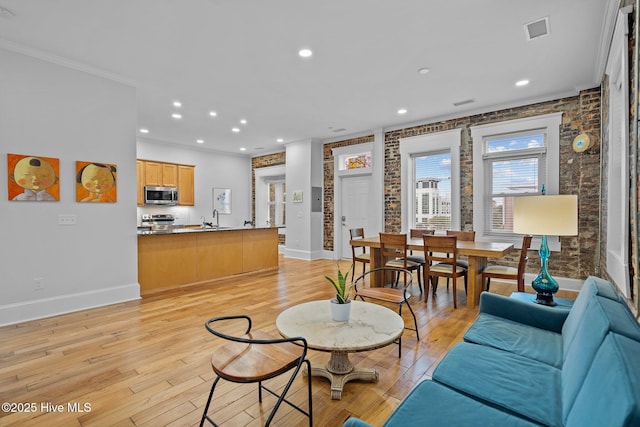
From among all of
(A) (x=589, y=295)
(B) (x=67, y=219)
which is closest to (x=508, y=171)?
(A) (x=589, y=295)

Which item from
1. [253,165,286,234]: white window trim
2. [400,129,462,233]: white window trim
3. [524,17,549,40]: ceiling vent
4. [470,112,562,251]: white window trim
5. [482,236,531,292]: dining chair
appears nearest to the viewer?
[524,17,549,40]: ceiling vent

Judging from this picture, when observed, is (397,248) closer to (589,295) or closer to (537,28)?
(589,295)

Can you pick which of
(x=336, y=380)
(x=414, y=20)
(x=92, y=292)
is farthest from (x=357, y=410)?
(x=92, y=292)

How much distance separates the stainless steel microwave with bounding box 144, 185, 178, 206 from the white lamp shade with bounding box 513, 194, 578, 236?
7.46 meters

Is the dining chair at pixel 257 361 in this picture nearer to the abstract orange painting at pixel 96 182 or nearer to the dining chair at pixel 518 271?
the dining chair at pixel 518 271

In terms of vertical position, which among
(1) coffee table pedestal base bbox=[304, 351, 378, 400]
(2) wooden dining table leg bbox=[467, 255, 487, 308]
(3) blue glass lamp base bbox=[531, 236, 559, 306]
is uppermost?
(3) blue glass lamp base bbox=[531, 236, 559, 306]

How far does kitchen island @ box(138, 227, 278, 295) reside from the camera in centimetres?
449

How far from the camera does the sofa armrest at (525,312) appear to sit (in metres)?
2.05

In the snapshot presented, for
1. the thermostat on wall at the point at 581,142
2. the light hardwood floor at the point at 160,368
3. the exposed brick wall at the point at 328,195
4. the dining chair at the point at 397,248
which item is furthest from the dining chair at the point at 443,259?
the exposed brick wall at the point at 328,195

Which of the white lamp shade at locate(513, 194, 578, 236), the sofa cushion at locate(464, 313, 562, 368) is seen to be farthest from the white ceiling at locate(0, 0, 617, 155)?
the sofa cushion at locate(464, 313, 562, 368)

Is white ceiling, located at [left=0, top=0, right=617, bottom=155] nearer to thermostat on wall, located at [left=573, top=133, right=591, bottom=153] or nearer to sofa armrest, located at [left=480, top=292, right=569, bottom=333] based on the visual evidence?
thermostat on wall, located at [left=573, top=133, right=591, bottom=153]

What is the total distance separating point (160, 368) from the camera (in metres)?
2.40

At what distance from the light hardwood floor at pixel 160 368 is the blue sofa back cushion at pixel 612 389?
116 cm

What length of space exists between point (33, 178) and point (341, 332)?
3788mm
